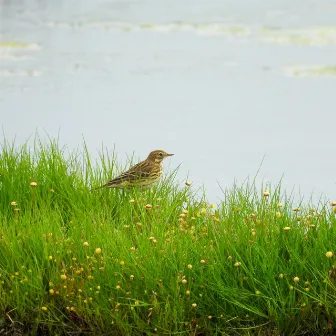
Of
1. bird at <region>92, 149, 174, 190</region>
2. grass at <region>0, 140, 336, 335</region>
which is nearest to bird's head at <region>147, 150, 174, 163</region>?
bird at <region>92, 149, 174, 190</region>

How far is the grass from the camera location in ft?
23.0

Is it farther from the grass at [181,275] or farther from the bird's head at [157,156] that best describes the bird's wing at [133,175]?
the grass at [181,275]

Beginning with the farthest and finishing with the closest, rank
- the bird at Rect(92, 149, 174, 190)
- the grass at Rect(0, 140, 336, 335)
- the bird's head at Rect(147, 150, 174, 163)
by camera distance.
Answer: the bird's head at Rect(147, 150, 174, 163)
the bird at Rect(92, 149, 174, 190)
the grass at Rect(0, 140, 336, 335)

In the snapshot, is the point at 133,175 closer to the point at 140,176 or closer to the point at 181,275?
the point at 140,176

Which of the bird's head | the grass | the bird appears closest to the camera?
the grass

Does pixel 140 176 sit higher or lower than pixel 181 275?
higher

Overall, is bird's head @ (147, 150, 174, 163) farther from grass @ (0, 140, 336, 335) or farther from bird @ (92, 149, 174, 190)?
grass @ (0, 140, 336, 335)

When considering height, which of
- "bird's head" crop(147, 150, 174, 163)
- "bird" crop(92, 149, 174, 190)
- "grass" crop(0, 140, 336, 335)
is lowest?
"grass" crop(0, 140, 336, 335)

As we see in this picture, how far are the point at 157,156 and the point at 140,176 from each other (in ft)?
1.78

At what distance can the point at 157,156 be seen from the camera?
1043 centimetres

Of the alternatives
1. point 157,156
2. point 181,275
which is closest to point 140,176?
point 157,156

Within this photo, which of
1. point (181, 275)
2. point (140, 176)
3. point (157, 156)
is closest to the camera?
point (181, 275)

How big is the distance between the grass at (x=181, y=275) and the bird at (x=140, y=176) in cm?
120

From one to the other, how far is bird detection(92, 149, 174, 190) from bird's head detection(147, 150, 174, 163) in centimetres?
8
